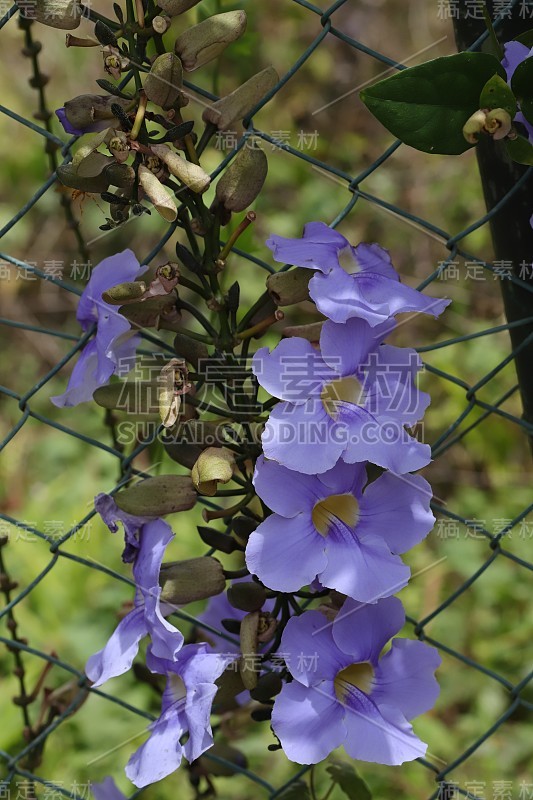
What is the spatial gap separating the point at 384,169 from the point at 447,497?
3.90 feet

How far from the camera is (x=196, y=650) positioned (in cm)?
100

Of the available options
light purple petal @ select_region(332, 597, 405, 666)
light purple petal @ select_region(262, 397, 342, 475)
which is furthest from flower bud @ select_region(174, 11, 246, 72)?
light purple petal @ select_region(332, 597, 405, 666)

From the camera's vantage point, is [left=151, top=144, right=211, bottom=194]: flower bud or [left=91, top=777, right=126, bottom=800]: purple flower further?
[left=91, top=777, right=126, bottom=800]: purple flower

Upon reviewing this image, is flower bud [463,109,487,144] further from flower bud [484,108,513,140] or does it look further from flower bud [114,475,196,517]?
flower bud [114,475,196,517]

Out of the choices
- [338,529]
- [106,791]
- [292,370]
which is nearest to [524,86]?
[292,370]

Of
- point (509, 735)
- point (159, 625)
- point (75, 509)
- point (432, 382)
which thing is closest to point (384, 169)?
point (432, 382)

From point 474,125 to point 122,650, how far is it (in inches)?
26.0

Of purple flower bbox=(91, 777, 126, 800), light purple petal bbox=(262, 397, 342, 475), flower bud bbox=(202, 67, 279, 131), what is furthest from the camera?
purple flower bbox=(91, 777, 126, 800)

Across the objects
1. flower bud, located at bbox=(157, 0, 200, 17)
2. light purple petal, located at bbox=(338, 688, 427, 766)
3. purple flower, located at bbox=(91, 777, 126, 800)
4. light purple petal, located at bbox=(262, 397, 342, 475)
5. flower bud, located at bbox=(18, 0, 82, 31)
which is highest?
flower bud, located at bbox=(18, 0, 82, 31)

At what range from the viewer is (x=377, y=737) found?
945mm

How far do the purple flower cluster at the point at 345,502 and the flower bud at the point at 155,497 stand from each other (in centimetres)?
11

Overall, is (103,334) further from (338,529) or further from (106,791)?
(106,791)

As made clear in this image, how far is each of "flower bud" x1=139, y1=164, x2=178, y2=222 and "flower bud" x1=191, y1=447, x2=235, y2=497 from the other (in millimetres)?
230

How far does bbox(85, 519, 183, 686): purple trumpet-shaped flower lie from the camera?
0.95 metres
